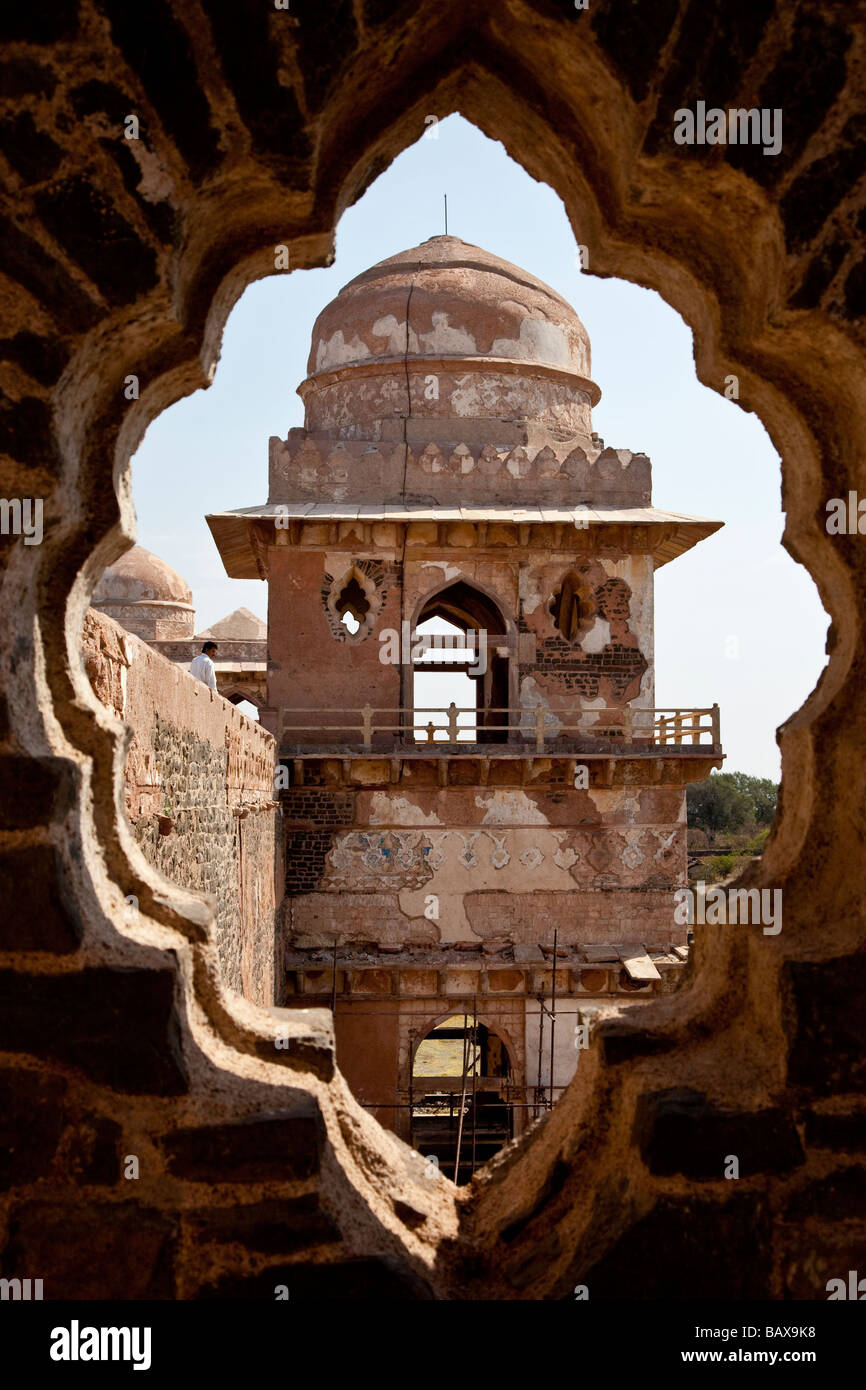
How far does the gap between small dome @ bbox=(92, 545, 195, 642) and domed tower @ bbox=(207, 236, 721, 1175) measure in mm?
11299

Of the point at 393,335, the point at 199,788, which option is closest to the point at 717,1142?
the point at 199,788

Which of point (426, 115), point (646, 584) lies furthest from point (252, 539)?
point (426, 115)

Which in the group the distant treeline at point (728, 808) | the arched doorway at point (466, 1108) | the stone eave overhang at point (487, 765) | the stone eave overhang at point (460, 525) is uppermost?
the stone eave overhang at point (460, 525)

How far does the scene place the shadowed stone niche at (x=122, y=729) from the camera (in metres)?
1.71

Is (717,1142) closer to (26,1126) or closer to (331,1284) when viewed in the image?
(331,1284)

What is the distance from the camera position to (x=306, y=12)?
171 cm

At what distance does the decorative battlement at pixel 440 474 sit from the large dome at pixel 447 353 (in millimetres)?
793

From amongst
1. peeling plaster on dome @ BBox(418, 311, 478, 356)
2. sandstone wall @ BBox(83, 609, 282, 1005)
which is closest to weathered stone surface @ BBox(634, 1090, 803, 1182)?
sandstone wall @ BBox(83, 609, 282, 1005)

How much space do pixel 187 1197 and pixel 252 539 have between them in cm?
1226

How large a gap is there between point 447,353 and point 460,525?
264 centimetres

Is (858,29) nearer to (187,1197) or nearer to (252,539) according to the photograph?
(187,1197)

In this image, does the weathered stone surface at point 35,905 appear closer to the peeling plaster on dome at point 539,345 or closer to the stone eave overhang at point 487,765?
the stone eave overhang at point 487,765

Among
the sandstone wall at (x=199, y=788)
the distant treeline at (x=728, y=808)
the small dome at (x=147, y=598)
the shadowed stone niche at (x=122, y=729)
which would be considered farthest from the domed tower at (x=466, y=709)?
the distant treeline at (x=728, y=808)

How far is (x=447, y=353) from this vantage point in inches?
567
